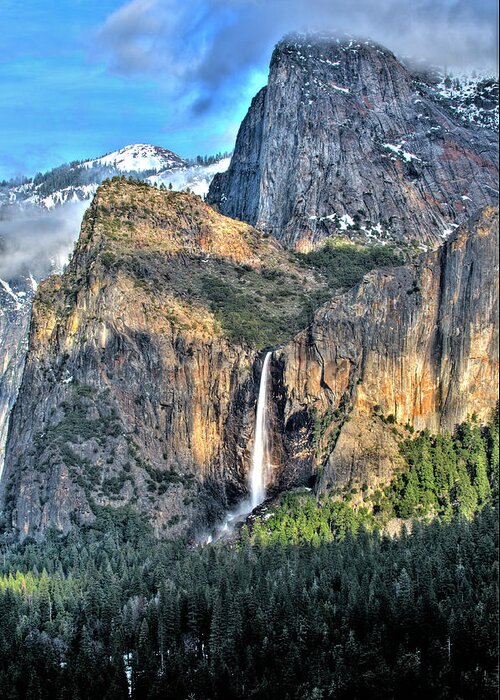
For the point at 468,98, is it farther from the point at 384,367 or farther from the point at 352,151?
the point at 384,367

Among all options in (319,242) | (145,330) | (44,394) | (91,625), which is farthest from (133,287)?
(91,625)

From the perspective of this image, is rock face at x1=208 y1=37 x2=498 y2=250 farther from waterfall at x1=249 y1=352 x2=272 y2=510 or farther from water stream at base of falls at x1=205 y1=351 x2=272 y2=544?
water stream at base of falls at x1=205 y1=351 x2=272 y2=544

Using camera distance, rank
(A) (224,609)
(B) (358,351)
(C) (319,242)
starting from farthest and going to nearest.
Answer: (C) (319,242), (B) (358,351), (A) (224,609)

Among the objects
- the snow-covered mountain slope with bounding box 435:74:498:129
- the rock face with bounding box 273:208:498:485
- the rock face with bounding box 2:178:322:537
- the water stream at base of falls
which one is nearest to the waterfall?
the water stream at base of falls

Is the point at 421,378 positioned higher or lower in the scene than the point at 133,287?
lower

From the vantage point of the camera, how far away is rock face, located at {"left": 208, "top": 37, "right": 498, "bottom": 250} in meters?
172

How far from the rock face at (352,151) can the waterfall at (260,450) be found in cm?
4163

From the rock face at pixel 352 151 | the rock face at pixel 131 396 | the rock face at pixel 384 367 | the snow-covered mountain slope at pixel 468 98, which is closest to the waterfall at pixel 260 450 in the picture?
the rock face at pixel 131 396

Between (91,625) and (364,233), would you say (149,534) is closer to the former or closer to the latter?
(91,625)

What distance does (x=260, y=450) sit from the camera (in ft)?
427

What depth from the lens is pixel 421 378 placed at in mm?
116812

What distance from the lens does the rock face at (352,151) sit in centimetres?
17212

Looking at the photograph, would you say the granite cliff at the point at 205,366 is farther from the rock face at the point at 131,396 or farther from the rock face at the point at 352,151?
the rock face at the point at 352,151

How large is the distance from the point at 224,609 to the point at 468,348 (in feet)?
105
